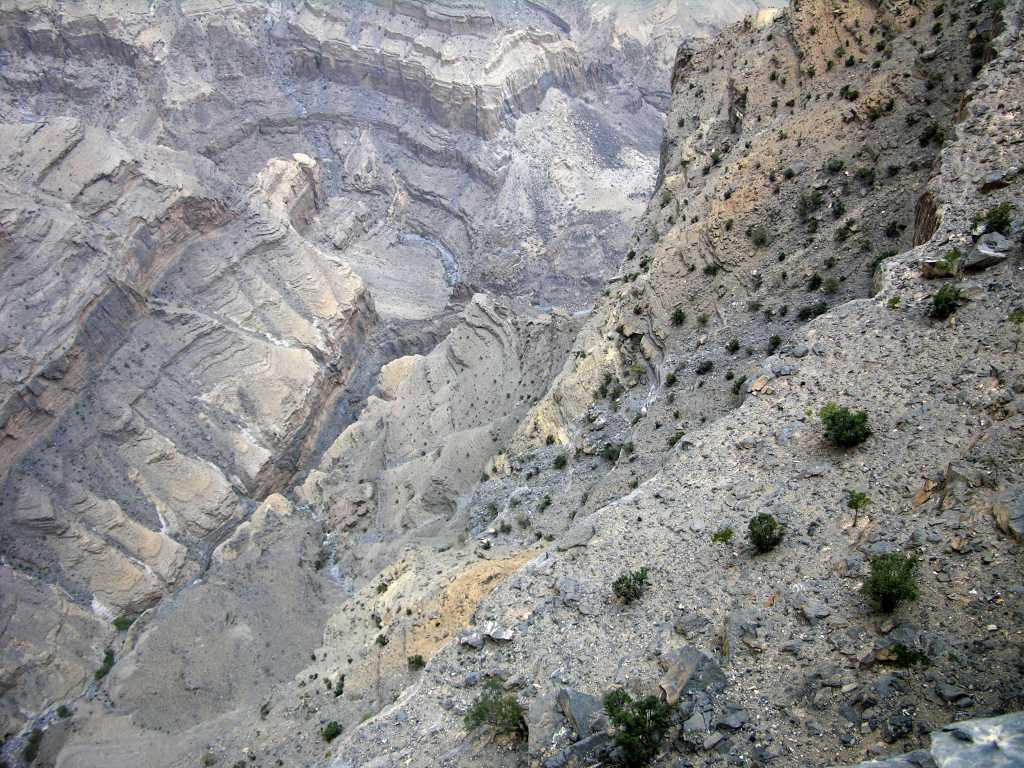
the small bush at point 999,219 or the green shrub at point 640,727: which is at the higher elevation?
the small bush at point 999,219

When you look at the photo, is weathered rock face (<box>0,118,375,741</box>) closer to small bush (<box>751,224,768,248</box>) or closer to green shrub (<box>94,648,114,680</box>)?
green shrub (<box>94,648,114,680</box>)

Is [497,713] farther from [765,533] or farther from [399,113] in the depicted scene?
[399,113]

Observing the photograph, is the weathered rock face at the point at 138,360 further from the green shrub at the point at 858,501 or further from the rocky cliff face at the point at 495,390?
the green shrub at the point at 858,501

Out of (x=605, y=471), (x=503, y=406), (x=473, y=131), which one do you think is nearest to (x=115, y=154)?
(x=503, y=406)

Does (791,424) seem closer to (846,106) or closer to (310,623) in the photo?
(846,106)

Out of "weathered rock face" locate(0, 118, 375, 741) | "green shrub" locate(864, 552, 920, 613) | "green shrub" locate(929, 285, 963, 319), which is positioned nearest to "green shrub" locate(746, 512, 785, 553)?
"green shrub" locate(864, 552, 920, 613)

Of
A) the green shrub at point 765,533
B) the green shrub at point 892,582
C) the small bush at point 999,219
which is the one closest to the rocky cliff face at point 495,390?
the small bush at point 999,219
